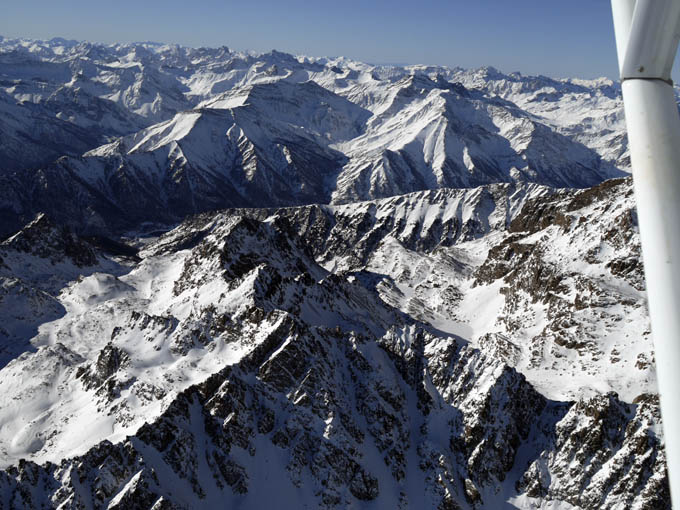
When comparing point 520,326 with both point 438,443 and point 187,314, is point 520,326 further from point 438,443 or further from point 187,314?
point 187,314

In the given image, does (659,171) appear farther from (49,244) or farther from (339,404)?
(49,244)

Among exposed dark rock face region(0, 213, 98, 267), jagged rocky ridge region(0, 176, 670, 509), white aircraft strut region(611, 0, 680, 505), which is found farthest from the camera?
exposed dark rock face region(0, 213, 98, 267)

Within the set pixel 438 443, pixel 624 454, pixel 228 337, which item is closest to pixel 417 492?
pixel 438 443

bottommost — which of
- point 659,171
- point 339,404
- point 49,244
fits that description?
point 49,244

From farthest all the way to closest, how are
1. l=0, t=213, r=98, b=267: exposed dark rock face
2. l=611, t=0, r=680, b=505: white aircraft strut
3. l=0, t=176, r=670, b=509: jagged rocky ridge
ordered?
l=0, t=213, r=98, b=267: exposed dark rock face → l=0, t=176, r=670, b=509: jagged rocky ridge → l=611, t=0, r=680, b=505: white aircraft strut

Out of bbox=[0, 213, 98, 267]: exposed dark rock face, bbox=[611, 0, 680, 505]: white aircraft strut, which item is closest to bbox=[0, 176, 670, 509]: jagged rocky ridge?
bbox=[611, 0, 680, 505]: white aircraft strut

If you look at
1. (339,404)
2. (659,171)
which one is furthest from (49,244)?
(659,171)

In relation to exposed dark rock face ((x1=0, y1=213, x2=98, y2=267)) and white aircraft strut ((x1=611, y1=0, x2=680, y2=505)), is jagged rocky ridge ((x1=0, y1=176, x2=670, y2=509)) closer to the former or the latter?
white aircraft strut ((x1=611, y1=0, x2=680, y2=505))

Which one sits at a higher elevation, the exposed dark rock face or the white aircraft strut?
the white aircraft strut
